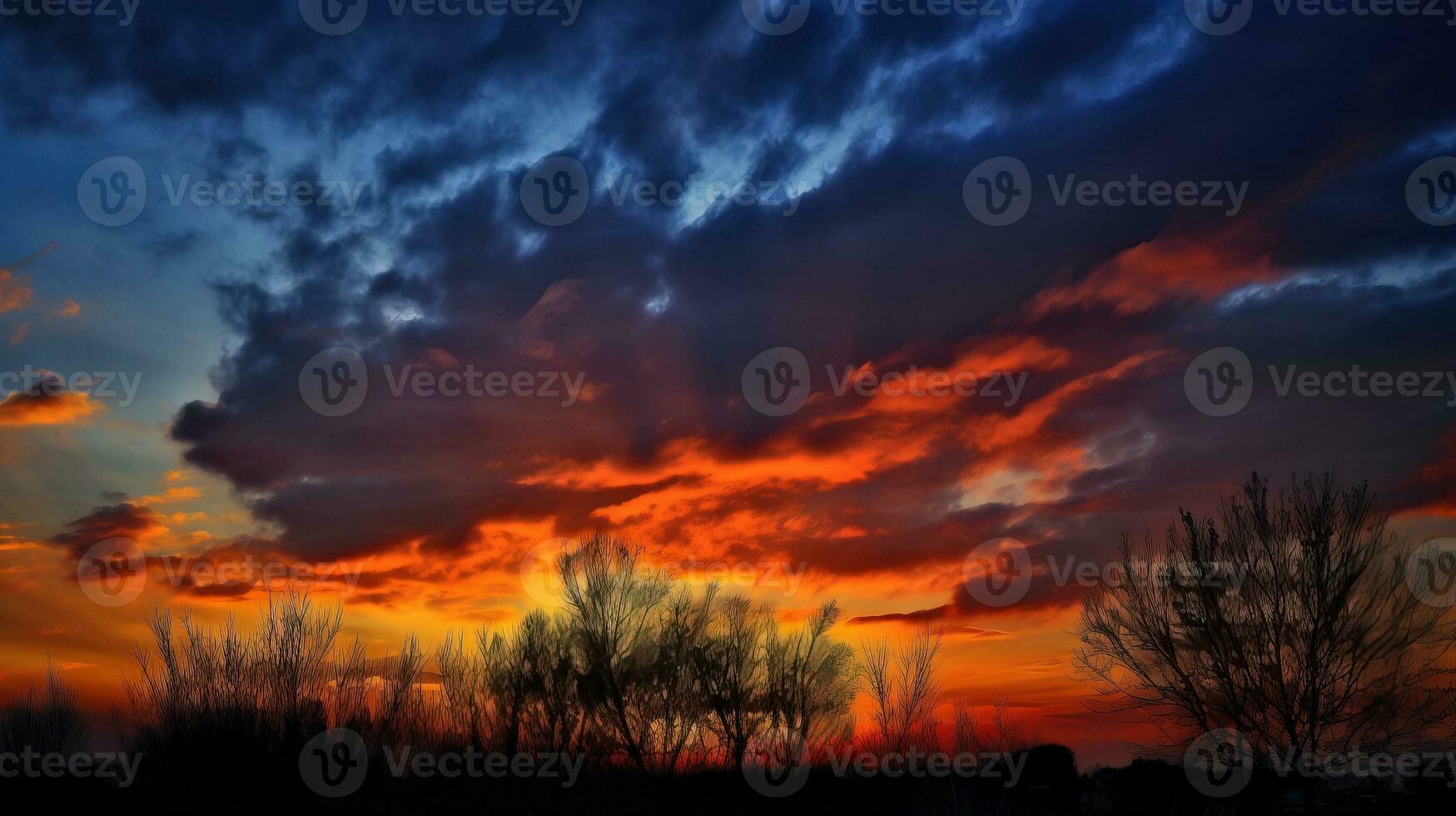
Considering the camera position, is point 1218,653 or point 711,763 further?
point 711,763

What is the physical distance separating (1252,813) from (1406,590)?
6.58m

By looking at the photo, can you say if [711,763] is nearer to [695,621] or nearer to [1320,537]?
[695,621]

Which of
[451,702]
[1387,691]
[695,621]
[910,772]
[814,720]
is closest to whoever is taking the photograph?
[1387,691]

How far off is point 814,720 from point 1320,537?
22.5m

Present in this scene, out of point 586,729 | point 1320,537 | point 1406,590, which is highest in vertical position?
point 1320,537

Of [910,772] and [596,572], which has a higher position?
[596,572]

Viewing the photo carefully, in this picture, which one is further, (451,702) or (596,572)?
(596,572)

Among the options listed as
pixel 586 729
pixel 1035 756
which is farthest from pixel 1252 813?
pixel 586 729

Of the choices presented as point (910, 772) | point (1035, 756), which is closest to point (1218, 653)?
point (910, 772)

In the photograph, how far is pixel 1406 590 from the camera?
2216 centimetres

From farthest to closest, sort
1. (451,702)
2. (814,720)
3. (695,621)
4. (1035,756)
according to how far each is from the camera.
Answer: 1. (814,720)
2. (695,621)
3. (1035,756)
4. (451,702)

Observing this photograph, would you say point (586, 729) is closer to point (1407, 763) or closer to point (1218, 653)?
point (1218, 653)

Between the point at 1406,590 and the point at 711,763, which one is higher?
the point at 1406,590

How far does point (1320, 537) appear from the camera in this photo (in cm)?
2292
